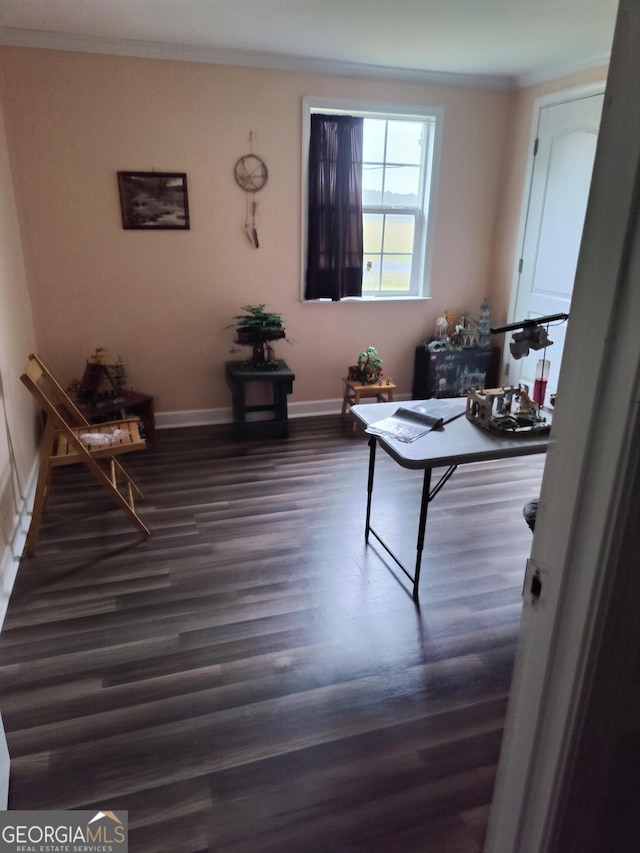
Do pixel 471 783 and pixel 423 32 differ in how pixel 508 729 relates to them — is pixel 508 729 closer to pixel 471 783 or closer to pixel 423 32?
pixel 471 783

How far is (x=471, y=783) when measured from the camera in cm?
156

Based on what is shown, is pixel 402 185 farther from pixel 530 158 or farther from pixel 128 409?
pixel 128 409

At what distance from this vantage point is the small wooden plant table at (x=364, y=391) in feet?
13.9

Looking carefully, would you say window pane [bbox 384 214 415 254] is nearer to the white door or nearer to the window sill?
the window sill

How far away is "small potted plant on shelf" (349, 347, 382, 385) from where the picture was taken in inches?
169

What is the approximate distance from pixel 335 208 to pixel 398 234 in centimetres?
64

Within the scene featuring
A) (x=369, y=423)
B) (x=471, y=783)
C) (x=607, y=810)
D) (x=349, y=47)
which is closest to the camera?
(x=607, y=810)

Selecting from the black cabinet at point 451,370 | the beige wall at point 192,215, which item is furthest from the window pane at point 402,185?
the black cabinet at point 451,370

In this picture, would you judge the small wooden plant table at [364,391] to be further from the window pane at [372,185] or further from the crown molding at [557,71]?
the crown molding at [557,71]

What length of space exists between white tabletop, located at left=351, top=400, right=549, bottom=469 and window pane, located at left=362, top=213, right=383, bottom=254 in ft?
8.57

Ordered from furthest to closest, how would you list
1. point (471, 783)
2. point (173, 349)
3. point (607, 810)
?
point (173, 349), point (471, 783), point (607, 810)

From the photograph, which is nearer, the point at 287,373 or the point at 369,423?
the point at 369,423

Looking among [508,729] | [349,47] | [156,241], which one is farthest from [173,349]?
[508,729]

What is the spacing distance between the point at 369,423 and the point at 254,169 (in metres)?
2.50
